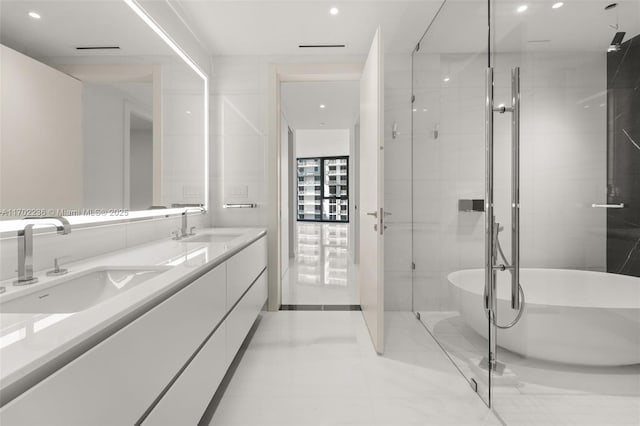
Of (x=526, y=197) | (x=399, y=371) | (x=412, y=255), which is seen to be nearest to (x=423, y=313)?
(x=412, y=255)

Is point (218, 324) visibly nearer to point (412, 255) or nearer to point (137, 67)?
point (137, 67)

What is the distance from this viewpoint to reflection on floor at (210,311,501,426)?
1.60 m

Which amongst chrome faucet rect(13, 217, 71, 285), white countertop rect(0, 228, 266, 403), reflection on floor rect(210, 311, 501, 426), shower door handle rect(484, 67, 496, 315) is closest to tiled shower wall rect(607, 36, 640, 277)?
shower door handle rect(484, 67, 496, 315)

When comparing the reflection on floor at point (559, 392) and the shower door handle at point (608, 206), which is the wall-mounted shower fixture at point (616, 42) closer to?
the shower door handle at point (608, 206)

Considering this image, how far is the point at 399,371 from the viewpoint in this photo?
6.66ft

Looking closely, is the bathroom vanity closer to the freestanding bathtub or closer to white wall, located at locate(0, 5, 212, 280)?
white wall, located at locate(0, 5, 212, 280)

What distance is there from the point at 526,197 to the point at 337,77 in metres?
2.21

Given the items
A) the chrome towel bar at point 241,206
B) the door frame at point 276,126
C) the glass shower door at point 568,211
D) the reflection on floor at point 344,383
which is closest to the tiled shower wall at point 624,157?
the glass shower door at point 568,211

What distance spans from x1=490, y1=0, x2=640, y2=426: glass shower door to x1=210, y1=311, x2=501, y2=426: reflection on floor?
357 millimetres

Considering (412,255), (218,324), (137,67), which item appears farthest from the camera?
(412,255)

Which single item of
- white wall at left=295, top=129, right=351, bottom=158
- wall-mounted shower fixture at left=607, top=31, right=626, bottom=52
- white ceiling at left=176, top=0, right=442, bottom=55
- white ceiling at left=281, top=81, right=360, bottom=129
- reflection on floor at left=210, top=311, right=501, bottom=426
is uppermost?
white wall at left=295, top=129, right=351, bottom=158

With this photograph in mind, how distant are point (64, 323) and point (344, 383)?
1545mm

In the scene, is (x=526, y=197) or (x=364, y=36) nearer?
(x=526, y=197)

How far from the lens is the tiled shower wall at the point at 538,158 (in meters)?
1.13
